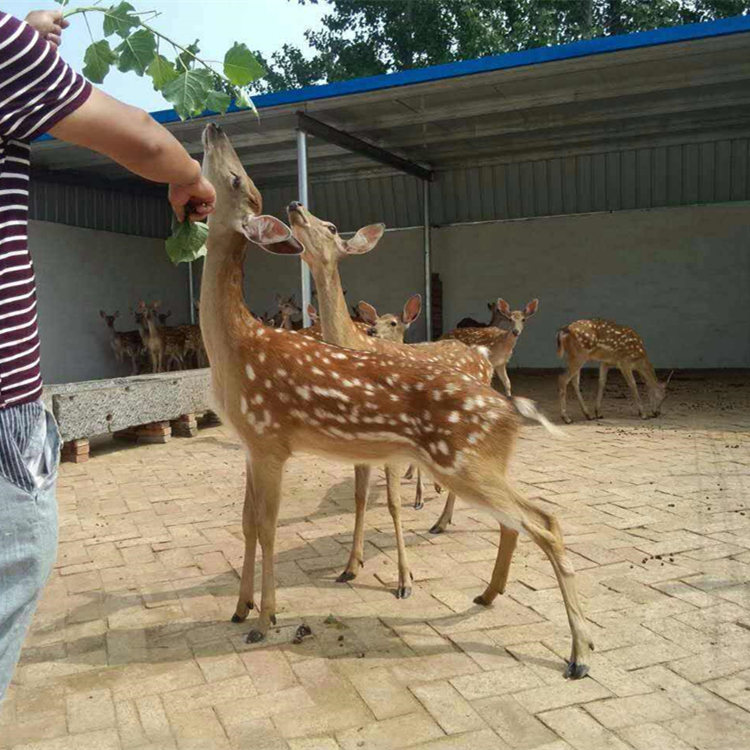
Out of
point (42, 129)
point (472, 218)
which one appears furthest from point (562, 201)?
point (42, 129)

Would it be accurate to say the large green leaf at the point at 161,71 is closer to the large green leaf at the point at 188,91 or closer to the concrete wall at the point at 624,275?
the large green leaf at the point at 188,91

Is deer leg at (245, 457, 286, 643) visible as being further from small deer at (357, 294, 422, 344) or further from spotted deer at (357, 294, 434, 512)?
small deer at (357, 294, 422, 344)

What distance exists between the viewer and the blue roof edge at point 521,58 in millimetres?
8641

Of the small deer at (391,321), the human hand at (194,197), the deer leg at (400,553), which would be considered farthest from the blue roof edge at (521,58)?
the human hand at (194,197)

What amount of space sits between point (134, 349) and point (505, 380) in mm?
9962

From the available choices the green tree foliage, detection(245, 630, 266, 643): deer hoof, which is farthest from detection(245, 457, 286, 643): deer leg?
the green tree foliage

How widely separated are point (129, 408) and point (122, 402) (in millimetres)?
131

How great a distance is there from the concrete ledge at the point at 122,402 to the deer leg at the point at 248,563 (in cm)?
378

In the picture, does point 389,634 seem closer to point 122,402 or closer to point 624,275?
point 122,402

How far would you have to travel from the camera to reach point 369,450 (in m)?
3.58

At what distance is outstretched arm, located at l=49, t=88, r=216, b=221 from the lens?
4.87 feet

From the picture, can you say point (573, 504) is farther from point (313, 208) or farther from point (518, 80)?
point (313, 208)

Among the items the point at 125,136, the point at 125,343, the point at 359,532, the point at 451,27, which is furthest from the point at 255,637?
the point at 451,27

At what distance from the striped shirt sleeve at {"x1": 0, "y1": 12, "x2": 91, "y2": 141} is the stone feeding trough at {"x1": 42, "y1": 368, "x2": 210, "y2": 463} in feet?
19.5
